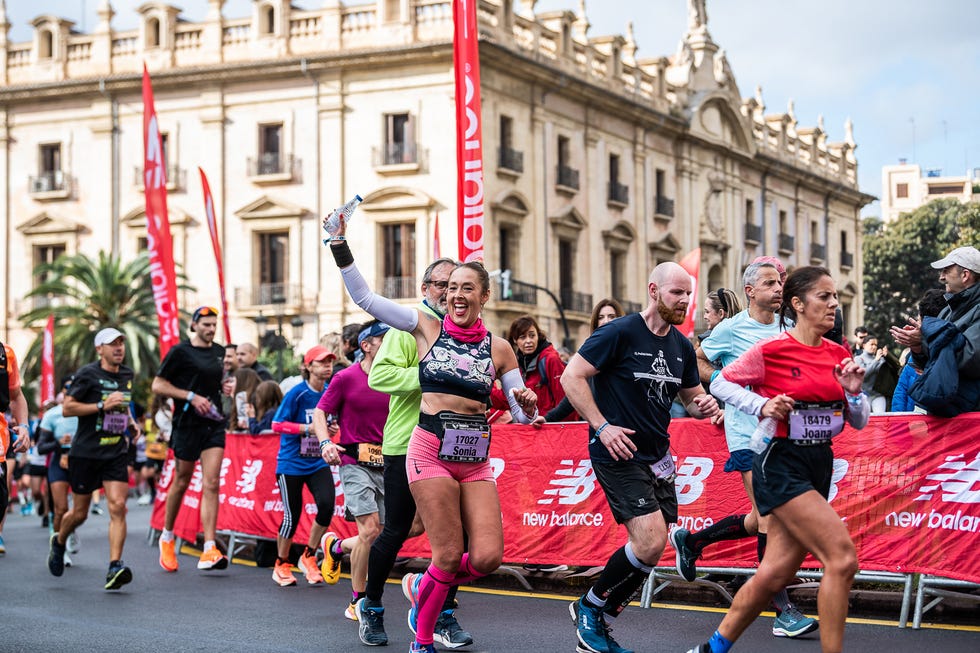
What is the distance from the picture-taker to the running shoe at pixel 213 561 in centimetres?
1232

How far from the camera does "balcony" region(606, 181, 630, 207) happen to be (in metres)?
50.3

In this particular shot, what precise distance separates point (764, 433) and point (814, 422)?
23cm

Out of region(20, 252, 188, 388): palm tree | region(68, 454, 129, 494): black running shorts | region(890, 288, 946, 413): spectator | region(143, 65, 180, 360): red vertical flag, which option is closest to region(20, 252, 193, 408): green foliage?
region(20, 252, 188, 388): palm tree

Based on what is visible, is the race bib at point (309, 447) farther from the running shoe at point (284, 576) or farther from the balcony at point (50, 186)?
the balcony at point (50, 186)

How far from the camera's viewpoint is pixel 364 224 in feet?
143

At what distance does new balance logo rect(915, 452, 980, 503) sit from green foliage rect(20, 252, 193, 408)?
33.5 meters

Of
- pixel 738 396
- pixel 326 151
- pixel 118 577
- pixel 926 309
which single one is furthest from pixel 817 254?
pixel 738 396

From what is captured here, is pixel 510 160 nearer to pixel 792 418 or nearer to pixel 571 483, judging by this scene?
pixel 571 483

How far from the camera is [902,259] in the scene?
78938 mm

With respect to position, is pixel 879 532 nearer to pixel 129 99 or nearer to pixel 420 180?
pixel 420 180

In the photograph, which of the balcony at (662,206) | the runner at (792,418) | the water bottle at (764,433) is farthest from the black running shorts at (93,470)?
the balcony at (662,206)

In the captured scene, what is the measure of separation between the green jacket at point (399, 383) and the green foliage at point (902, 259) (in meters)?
71.4

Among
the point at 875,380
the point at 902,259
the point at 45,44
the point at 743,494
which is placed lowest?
the point at 743,494

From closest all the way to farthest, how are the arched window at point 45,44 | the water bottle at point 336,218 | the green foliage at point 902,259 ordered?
the water bottle at point 336,218
the arched window at point 45,44
the green foliage at point 902,259
